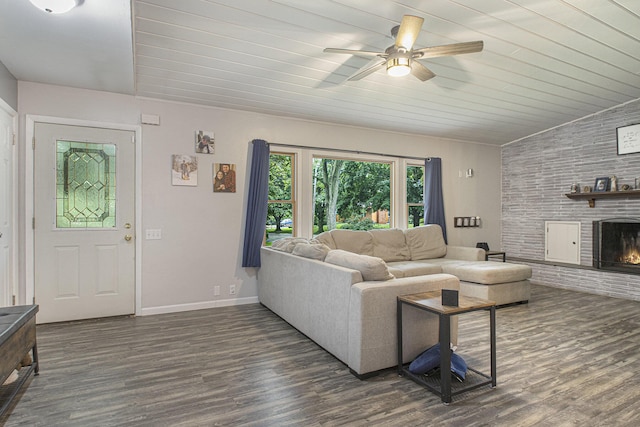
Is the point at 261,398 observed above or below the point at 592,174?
below

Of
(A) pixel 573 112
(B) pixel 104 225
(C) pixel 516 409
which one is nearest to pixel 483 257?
(A) pixel 573 112

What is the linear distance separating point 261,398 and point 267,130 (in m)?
3.49

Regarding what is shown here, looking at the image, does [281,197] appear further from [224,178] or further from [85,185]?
[85,185]

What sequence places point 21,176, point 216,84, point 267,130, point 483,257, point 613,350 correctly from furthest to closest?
point 483,257
point 267,130
point 216,84
point 21,176
point 613,350

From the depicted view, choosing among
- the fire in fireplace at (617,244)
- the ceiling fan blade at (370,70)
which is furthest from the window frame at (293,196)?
the fire in fireplace at (617,244)

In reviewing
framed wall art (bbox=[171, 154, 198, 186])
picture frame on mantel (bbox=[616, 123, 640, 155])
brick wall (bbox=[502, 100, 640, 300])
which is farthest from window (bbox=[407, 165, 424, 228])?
framed wall art (bbox=[171, 154, 198, 186])

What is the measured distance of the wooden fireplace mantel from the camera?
501 cm

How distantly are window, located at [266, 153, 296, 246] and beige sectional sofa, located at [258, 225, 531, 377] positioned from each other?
0.62 m

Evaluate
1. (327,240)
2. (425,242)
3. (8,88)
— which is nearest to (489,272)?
(425,242)

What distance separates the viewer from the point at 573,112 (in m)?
5.41

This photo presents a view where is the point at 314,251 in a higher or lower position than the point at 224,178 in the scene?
lower

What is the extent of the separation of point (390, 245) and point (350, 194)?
111cm

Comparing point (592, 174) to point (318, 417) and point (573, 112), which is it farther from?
point (318, 417)

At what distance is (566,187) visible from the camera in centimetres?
593
